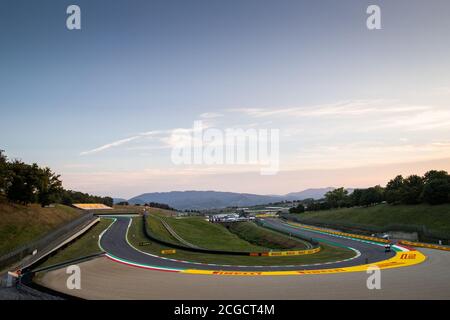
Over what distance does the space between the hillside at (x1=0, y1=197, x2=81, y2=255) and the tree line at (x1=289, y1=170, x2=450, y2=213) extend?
69467 millimetres

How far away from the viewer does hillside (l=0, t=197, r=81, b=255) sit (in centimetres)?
4762

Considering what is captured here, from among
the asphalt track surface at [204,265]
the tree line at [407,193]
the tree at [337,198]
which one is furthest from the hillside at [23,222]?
the tree at [337,198]

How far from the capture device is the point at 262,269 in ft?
97.8

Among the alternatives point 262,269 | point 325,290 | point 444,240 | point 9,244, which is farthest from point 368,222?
point 9,244

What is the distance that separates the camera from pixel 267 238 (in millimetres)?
66812

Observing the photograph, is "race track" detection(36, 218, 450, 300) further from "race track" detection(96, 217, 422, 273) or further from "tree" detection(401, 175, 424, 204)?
"tree" detection(401, 175, 424, 204)

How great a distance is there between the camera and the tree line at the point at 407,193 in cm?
7062

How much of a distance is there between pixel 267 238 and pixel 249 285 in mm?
44024

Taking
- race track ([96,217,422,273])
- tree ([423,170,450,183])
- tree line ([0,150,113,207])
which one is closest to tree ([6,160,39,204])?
tree line ([0,150,113,207])

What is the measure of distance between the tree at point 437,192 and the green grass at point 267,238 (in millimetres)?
31663

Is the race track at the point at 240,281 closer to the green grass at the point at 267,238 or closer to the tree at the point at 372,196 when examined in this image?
the green grass at the point at 267,238

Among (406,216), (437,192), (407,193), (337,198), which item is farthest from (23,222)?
(337,198)

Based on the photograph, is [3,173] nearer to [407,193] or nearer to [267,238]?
[267,238]
